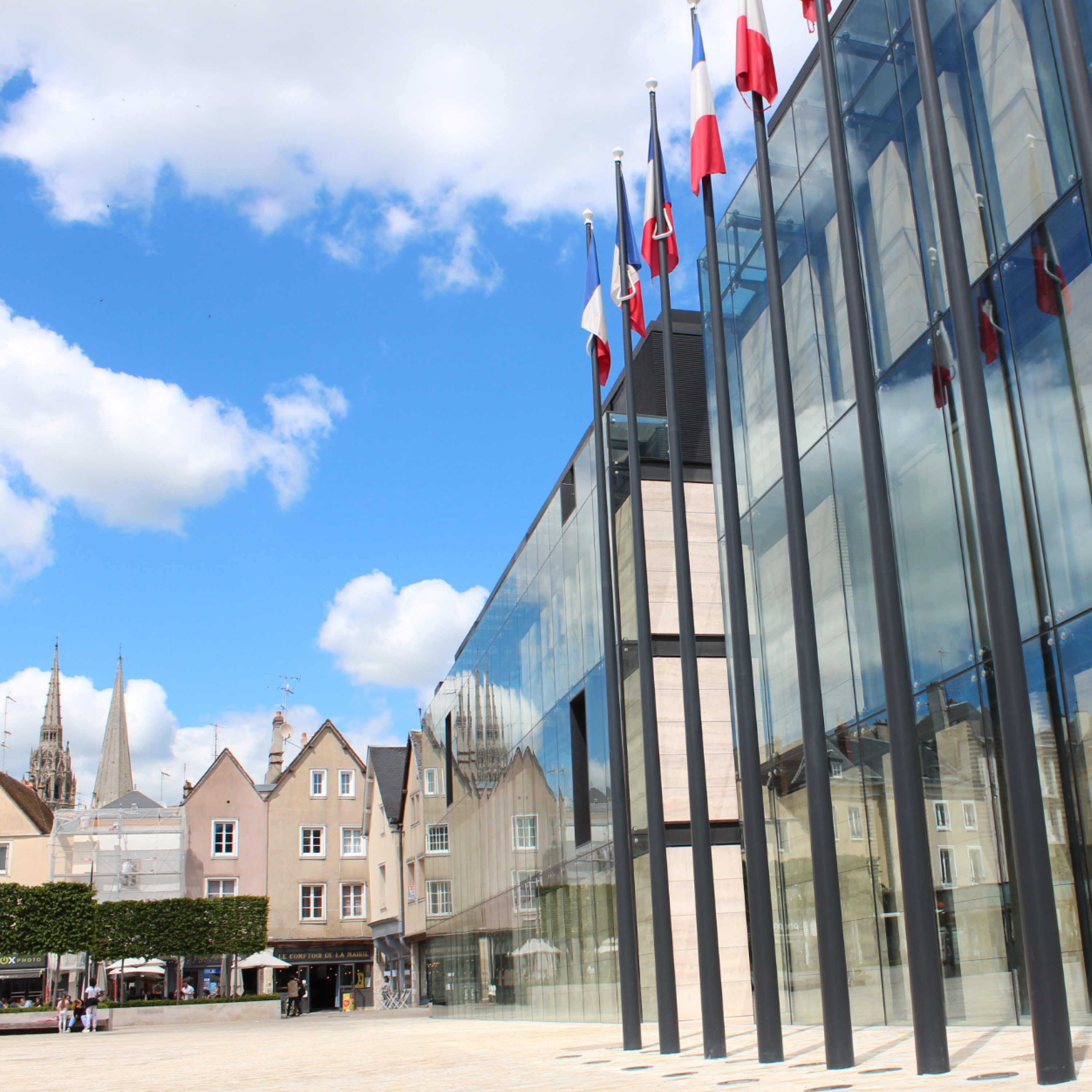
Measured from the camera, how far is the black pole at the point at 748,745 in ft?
33.0

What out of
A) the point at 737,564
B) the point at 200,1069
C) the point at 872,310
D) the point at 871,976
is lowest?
the point at 200,1069

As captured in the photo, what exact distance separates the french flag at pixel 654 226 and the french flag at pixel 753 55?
2.36 metres

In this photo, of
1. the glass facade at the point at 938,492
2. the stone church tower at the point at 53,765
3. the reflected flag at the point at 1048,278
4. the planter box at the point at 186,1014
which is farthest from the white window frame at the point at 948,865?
the stone church tower at the point at 53,765

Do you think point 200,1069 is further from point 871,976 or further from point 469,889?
point 469,889

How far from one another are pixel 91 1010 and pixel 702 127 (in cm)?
3896

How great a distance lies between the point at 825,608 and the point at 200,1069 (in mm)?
11536

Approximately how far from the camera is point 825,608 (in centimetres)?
1438

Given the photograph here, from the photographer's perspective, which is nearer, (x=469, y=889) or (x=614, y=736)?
(x=614, y=736)

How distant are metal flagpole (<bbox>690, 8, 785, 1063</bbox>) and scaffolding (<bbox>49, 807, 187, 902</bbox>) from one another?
168 feet

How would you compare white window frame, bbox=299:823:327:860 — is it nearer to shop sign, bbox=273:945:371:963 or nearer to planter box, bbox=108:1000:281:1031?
shop sign, bbox=273:945:371:963

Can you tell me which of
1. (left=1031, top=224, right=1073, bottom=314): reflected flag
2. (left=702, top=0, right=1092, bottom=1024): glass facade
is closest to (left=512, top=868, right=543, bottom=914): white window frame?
(left=702, top=0, right=1092, bottom=1024): glass facade

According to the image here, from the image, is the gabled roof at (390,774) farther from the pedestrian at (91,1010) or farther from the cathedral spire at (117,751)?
the cathedral spire at (117,751)

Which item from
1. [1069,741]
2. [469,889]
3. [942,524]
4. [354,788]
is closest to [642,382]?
[942,524]

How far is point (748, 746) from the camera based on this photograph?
1062 cm
